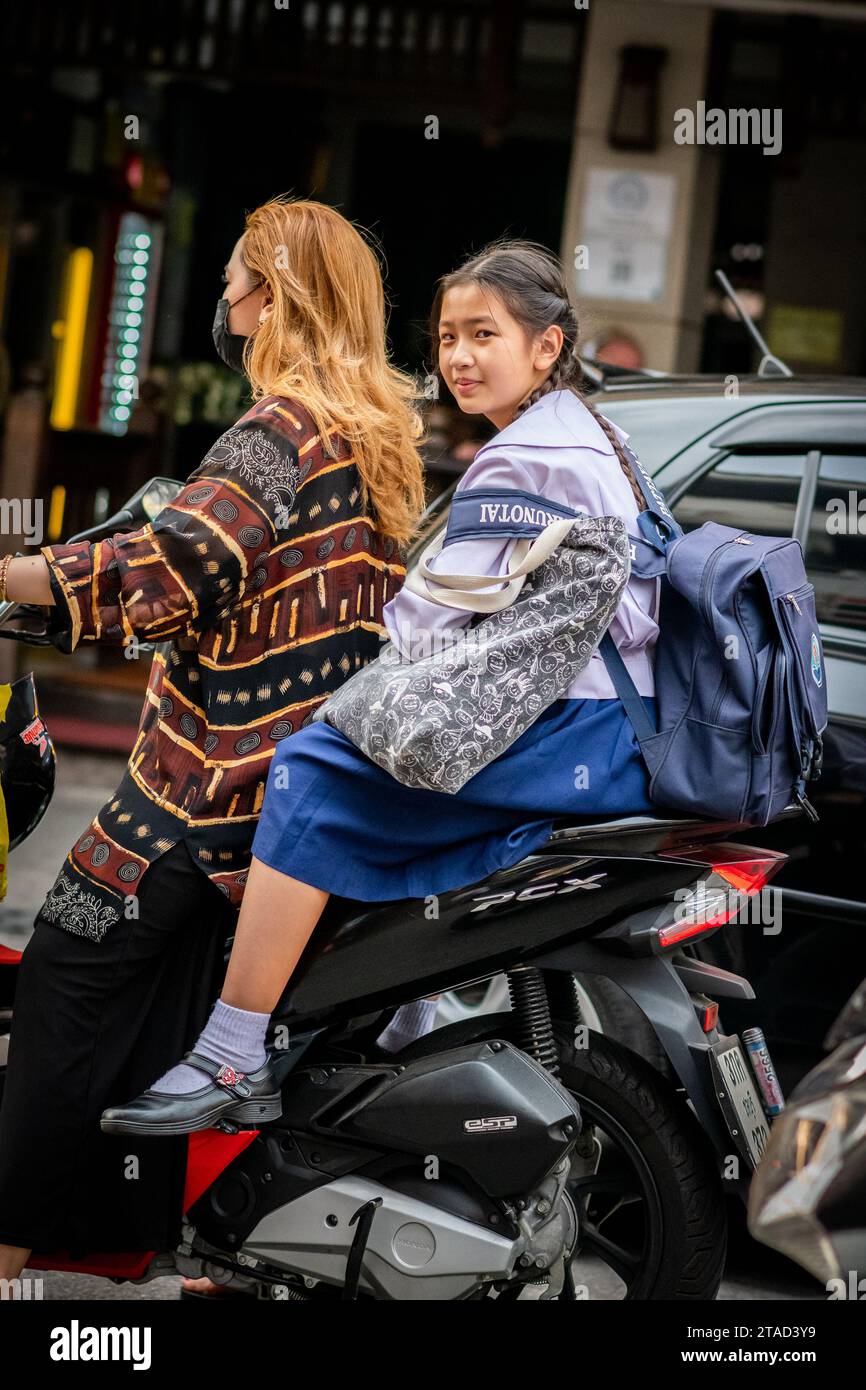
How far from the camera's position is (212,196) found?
10008 mm

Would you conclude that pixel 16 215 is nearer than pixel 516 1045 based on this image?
No

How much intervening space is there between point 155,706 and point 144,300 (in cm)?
731

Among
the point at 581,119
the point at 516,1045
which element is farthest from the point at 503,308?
the point at 581,119

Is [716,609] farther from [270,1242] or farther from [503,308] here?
[270,1242]

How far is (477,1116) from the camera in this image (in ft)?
8.14

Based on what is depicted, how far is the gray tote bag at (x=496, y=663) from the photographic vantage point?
89.5 inches

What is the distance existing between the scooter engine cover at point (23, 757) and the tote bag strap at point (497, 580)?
822mm

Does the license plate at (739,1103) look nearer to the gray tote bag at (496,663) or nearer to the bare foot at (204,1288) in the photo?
the gray tote bag at (496,663)

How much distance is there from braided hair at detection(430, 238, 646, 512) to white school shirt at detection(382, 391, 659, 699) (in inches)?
2.8

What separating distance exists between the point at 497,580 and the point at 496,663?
118 millimetres

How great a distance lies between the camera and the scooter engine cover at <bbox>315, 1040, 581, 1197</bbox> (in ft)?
8.08

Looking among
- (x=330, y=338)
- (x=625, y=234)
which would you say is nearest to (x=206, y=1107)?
(x=330, y=338)

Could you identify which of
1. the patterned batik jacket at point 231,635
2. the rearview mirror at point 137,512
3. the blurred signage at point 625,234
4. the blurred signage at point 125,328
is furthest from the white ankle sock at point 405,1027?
the blurred signage at point 125,328

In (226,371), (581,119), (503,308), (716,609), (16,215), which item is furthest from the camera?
(226,371)
